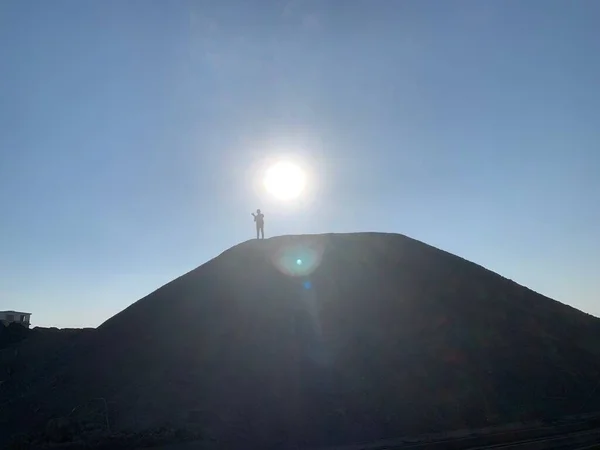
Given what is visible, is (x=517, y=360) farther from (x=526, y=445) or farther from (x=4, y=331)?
(x=4, y=331)

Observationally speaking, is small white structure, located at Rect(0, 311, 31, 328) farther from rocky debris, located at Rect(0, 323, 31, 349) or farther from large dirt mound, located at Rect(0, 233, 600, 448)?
large dirt mound, located at Rect(0, 233, 600, 448)

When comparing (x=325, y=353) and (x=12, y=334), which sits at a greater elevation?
(x=12, y=334)

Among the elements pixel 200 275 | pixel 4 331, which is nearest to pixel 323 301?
pixel 200 275

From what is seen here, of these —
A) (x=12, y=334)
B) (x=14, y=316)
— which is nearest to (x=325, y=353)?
(x=12, y=334)

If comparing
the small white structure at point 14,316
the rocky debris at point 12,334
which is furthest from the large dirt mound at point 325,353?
the small white structure at point 14,316

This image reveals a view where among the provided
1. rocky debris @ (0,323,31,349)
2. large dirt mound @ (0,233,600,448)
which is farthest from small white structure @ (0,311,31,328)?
large dirt mound @ (0,233,600,448)

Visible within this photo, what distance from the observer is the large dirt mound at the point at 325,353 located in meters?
25.2

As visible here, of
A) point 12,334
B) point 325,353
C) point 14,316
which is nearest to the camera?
point 325,353

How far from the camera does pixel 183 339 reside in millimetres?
30484

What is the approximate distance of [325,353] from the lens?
98.5 ft

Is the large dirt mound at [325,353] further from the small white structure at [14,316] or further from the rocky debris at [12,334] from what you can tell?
the small white structure at [14,316]

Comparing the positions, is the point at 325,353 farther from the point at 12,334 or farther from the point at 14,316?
the point at 14,316

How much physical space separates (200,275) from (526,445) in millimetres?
22899

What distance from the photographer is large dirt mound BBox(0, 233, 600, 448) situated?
2516cm
